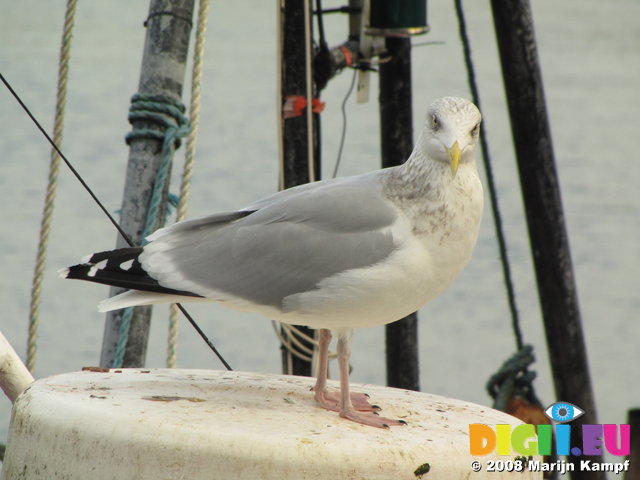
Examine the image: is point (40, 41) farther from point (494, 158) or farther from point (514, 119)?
point (514, 119)

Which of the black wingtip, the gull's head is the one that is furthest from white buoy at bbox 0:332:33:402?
the gull's head

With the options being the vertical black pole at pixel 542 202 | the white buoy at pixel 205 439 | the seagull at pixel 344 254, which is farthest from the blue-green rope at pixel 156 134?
the vertical black pole at pixel 542 202

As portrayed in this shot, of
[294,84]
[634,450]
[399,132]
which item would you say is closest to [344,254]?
[634,450]

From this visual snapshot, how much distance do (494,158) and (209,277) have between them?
711 cm

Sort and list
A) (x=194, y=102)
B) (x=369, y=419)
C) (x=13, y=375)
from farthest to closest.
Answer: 1. (x=194, y=102)
2. (x=13, y=375)
3. (x=369, y=419)

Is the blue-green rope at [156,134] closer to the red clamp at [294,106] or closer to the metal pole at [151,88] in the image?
the metal pole at [151,88]

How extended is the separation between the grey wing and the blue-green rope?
0.60m

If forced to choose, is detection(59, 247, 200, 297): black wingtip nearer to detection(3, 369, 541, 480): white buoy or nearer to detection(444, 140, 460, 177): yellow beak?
detection(3, 369, 541, 480): white buoy

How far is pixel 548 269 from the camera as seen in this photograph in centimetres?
399

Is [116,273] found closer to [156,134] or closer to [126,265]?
[126,265]

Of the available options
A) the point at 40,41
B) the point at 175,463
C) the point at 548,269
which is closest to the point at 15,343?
the point at 548,269

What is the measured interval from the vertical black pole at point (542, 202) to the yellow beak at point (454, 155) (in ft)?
6.24

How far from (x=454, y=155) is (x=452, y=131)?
6 centimetres

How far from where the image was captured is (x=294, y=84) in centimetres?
327
